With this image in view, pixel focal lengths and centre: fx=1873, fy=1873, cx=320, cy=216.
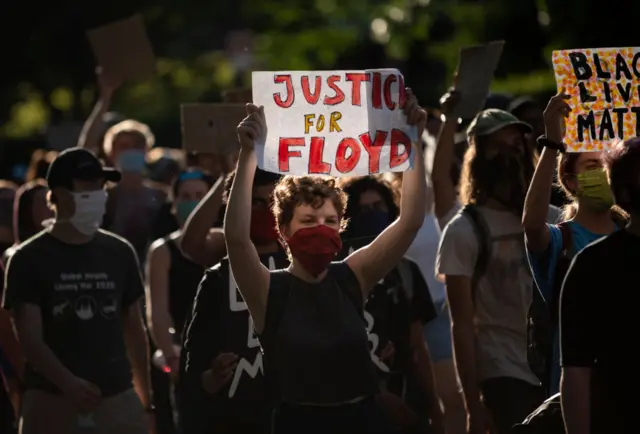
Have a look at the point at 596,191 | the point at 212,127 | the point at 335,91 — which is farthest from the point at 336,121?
the point at 212,127

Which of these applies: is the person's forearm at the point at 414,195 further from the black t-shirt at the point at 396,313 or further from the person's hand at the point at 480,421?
the person's hand at the point at 480,421

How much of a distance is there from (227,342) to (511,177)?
4.89 ft

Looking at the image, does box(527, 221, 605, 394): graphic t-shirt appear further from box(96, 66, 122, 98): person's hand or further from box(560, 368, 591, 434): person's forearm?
box(96, 66, 122, 98): person's hand

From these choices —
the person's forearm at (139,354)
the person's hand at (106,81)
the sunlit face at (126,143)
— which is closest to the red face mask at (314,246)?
the person's forearm at (139,354)

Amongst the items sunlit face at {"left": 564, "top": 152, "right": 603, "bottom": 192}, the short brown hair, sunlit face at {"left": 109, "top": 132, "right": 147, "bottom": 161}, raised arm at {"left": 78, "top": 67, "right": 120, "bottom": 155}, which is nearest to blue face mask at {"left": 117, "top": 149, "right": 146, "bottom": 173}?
sunlit face at {"left": 109, "top": 132, "right": 147, "bottom": 161}

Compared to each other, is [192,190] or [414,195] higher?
[192,190]

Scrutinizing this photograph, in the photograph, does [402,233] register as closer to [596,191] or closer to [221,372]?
[596,191]

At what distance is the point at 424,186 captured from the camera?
6938 millimetres

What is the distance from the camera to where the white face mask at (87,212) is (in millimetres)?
9039

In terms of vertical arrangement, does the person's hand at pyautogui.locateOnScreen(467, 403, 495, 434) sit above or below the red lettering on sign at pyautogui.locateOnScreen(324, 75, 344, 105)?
below

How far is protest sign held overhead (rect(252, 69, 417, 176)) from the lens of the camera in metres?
6.85

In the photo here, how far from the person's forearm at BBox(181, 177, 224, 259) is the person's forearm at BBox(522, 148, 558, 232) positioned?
7.21 feet

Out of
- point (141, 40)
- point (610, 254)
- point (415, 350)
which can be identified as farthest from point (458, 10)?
point (610, 254)

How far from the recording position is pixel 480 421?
8023 millimetres
